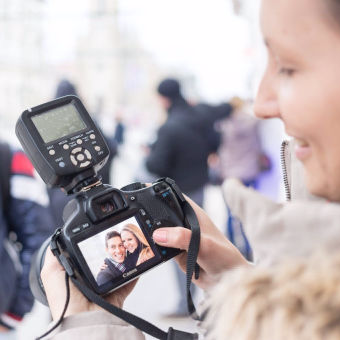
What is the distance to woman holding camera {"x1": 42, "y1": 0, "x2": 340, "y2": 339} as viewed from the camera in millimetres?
494

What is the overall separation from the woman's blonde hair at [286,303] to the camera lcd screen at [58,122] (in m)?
0.49

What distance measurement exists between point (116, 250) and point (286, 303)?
0.43 m

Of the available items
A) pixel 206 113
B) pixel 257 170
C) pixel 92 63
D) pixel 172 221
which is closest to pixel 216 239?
pixel 172 221

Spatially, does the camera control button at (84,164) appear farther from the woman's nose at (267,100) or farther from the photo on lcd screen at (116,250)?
the woman's nose at (267,100)

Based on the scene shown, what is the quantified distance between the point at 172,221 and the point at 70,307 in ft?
0.74

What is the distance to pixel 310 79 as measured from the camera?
0.54m

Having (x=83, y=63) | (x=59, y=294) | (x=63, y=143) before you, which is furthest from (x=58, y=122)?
(x=83, y=63)

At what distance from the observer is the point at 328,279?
451mm

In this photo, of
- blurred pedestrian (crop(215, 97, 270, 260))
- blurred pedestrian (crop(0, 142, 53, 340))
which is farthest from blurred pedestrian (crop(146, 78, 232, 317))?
blurred pedestrian (crop(0, 142, 53, 340))

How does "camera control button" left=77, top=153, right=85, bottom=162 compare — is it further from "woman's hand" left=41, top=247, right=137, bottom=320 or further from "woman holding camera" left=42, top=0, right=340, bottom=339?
"woman holding camera" left=42, top=0, right=340, bottom=339

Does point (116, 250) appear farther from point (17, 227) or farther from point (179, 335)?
point (17, 227)

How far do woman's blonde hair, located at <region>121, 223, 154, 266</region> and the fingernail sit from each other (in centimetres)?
2

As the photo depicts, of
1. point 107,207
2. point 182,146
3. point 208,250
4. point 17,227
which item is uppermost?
point 107,207

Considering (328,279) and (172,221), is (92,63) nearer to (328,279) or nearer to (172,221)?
(172,221)
